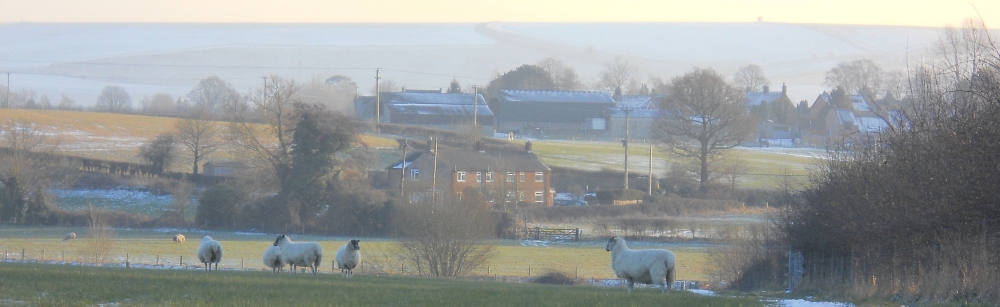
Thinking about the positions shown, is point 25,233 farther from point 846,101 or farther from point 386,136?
point 846,101

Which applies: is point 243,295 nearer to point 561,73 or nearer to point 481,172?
point 481,172

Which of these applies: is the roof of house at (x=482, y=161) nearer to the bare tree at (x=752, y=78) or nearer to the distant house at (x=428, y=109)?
the distant house at (x=428, y=109)

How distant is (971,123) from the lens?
16766 millimetres

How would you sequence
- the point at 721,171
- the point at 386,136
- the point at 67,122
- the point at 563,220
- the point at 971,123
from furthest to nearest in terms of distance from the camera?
the point at 386,136 < the point at 67,122 < the point at 721,171 < the point at 563,220 < the point at 971,123

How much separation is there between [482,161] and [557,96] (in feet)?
190

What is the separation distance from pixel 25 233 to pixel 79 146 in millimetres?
27859

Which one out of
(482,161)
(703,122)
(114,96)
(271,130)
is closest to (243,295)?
(482,161)

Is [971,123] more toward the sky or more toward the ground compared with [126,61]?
more toward the ground

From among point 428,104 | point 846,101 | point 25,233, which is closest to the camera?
point 25,233

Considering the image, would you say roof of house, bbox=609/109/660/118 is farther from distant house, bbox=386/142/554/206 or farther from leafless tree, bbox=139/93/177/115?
leafless tree, bbox=139/93/177/115

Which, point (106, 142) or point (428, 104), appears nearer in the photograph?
point (106, 142)

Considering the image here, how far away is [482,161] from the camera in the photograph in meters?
75.6

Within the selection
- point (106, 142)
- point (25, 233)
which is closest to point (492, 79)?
point (106, 142)

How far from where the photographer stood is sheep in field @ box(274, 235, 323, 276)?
2686 cm
